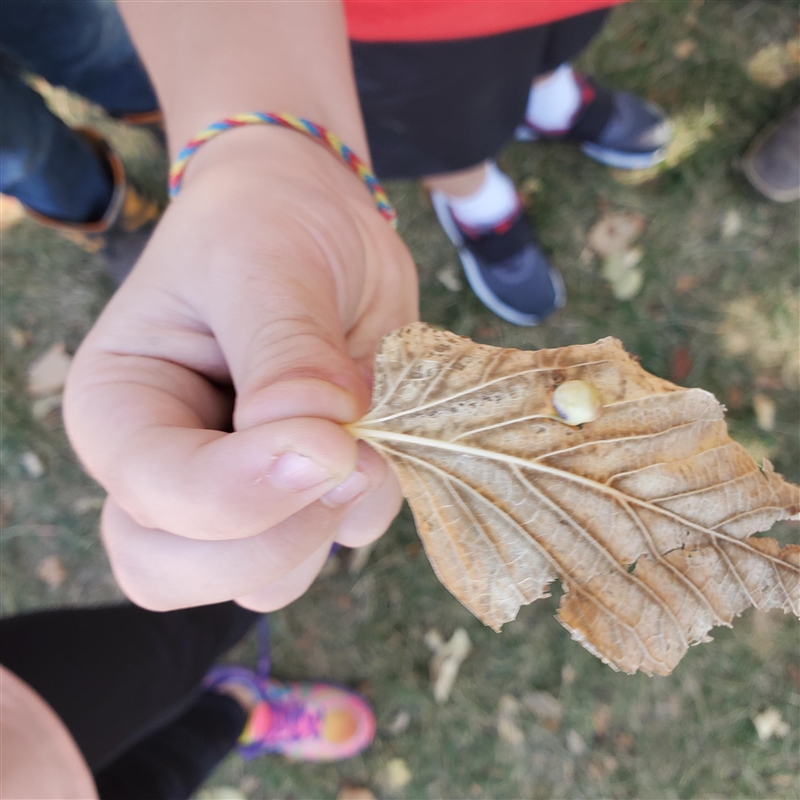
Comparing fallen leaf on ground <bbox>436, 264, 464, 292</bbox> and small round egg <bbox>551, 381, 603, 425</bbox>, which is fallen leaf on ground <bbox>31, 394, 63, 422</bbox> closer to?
fallen leaf on ground <bbox>436, 264, 464, 292</bbox>

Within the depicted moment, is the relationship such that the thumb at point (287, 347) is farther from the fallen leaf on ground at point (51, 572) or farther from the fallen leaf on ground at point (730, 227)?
the fallen leaf on ground at point (730, 227)

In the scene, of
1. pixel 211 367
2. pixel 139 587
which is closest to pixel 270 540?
pixel 139 587

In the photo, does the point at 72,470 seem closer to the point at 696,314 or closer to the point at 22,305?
the point at 22,305

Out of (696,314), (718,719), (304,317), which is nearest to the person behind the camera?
(304,317)

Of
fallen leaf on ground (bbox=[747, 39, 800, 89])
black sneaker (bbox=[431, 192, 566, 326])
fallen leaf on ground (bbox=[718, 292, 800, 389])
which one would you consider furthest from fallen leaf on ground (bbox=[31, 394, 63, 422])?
fallen leaf on ground (bbox=[747, 39, 800, 89])

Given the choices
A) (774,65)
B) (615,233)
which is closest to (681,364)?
Answer: (615,233)

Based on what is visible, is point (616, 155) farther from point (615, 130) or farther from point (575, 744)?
point (575, 744)

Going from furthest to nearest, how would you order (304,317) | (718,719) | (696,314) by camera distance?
1. (696,314)
2. (718,719)
3. (304,317)
